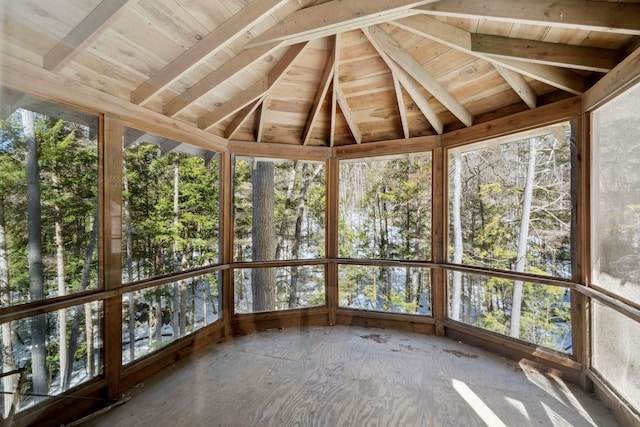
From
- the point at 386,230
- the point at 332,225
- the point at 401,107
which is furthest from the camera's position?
the point at 386,230

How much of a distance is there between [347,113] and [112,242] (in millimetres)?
2931

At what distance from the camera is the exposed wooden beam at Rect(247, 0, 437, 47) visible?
1900 mm

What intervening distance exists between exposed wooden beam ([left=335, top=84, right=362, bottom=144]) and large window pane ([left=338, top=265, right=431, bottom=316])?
1.92 meters

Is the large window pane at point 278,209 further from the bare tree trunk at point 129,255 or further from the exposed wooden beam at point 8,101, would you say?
the exposed wooden beam at point 8,101

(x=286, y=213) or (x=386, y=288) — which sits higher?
(x=286, y=213)

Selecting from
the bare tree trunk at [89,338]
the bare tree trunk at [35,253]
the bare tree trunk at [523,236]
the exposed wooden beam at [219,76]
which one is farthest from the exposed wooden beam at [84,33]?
the bare tree trunk at [523,236]

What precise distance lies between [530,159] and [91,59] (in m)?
4.96

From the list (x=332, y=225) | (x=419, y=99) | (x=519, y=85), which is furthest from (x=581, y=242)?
(x=332, y=225)

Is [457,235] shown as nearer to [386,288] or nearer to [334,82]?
[386,288]

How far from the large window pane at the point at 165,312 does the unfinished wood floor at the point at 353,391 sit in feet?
1.06

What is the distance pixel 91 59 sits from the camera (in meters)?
2.14

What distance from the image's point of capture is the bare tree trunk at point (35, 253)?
5.93ft

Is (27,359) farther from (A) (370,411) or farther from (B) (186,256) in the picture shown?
(A) (370,411)

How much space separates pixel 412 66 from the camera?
105 inches
